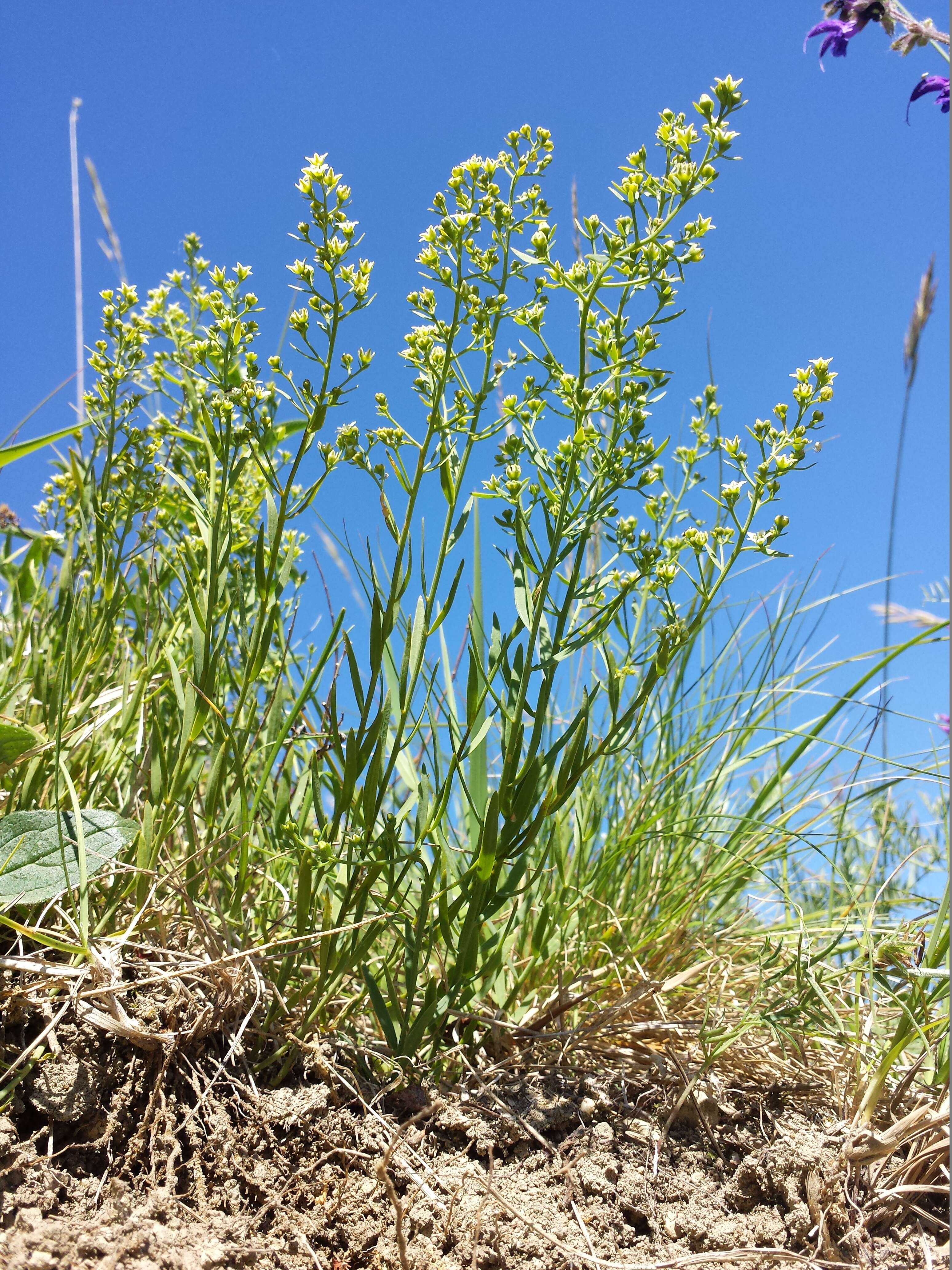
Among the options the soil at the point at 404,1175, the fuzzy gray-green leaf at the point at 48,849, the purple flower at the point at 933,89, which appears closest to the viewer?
→ the soil at the point at 404,1175

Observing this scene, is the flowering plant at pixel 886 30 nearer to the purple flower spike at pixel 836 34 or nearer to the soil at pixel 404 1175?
the purple flower spike at pixel 836 34

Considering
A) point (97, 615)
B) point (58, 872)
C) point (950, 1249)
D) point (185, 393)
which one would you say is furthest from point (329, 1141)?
point (185, 393)

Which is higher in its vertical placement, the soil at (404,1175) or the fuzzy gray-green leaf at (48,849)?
the fuzzy gray-green leaf at (48,849)

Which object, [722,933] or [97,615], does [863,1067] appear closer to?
[722,933]

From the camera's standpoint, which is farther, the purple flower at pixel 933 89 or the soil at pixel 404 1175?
the purple flower at pixel 933 89

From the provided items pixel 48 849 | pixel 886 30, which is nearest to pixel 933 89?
pixel 886 30

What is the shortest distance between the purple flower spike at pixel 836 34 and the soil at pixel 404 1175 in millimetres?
2198

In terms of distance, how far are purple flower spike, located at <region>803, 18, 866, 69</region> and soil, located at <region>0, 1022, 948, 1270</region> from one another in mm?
2198

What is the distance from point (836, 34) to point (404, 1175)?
8.05 feet

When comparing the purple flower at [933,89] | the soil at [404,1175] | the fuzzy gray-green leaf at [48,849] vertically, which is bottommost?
the soil at [404,1175]

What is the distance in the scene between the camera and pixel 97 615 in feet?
5.24

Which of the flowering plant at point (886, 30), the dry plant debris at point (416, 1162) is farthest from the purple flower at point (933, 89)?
the dry plant debris at point (416, 1162)

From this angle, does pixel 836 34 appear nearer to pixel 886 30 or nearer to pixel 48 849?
pixel 886 30

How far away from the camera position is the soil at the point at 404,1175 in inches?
39.7
